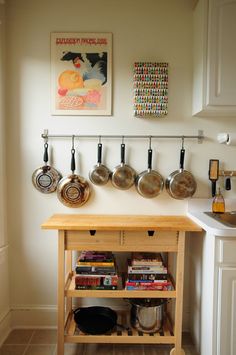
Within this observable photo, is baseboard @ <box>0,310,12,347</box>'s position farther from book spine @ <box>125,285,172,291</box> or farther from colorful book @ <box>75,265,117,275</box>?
book spine @ <box>125,285,172,291</box>

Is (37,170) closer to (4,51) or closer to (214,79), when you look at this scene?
(4,51)

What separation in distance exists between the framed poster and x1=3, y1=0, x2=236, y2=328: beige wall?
5cm

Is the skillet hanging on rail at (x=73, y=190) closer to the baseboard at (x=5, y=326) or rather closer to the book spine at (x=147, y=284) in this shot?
the book spine at (x=147, y=284)

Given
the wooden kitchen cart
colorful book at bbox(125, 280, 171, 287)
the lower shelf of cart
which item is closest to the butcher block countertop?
the wooden kitchen cart

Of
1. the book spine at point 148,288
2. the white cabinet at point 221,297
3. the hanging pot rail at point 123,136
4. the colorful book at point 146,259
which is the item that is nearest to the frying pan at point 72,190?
the hanging pot rail at point 123,136

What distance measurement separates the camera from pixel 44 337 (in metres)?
1.76

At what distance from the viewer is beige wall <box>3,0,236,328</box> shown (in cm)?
176

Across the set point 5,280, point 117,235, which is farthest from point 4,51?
point 5,280

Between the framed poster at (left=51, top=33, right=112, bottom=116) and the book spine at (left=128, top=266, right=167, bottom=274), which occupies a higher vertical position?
Answer: the framed poster at (left=51, top=33, right=112, bottom=116)

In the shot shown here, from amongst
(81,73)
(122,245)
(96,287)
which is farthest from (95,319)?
(81,73)

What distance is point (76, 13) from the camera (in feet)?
5.78

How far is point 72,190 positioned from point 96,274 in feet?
1.86

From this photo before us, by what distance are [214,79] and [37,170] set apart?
1.28m

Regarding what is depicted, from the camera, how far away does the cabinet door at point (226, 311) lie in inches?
51.6
